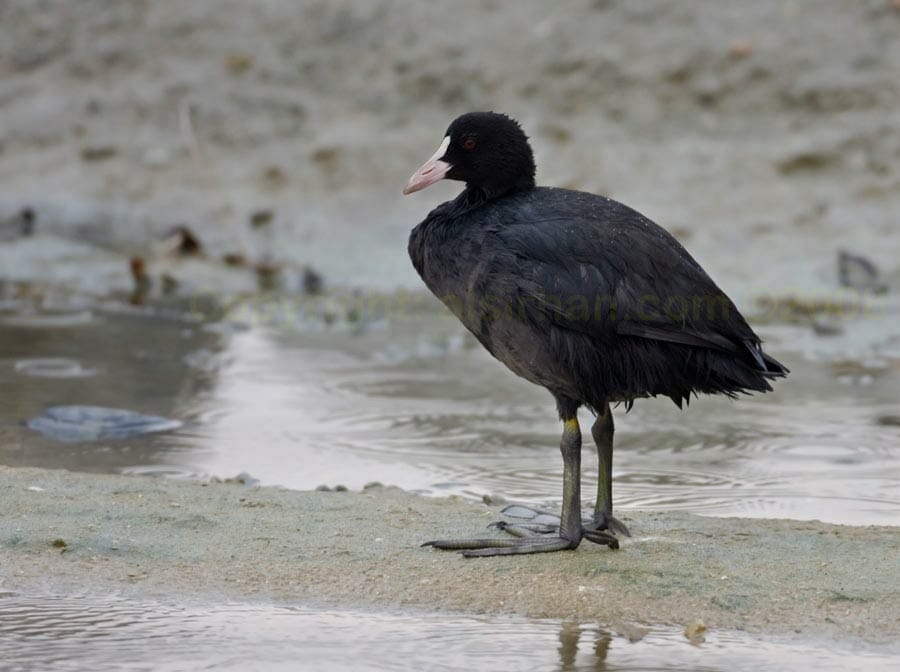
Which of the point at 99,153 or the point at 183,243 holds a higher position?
the point at 99,153

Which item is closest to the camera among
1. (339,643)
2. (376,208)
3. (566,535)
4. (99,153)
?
(339,643)

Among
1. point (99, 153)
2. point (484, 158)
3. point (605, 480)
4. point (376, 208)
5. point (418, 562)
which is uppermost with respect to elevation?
point (99, 153)

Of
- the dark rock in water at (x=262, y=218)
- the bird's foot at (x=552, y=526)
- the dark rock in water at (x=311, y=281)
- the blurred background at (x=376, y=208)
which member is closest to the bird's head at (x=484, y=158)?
the bird's foot at (x=552, y=526)

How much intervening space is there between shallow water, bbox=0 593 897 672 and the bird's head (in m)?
1.72

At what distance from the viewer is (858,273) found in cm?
939

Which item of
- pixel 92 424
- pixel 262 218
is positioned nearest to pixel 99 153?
pixel 262 218

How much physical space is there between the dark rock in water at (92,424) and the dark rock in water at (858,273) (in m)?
4.59

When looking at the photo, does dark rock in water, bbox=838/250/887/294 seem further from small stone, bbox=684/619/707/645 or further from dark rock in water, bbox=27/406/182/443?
small stone, bbox=684/619/707/645

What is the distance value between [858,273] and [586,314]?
515 cm

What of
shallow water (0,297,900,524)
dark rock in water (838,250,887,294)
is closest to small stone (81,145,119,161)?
shallow water (0,297,900,524)

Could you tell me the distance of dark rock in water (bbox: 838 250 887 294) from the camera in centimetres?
931

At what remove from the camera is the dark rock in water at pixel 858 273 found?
367 inches

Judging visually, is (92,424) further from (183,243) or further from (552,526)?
(183,243)

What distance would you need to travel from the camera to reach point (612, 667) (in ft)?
12.5
